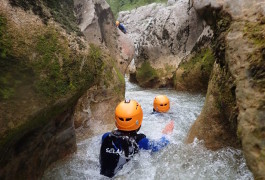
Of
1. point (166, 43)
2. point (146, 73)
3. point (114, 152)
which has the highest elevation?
point (166, 43)

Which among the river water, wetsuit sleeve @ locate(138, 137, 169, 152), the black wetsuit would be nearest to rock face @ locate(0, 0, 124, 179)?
the river water

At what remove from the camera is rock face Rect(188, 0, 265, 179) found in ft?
7.09

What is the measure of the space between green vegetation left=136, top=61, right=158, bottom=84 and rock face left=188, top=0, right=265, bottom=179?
8398mm

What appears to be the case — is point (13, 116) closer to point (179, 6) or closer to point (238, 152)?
point (238, 152)

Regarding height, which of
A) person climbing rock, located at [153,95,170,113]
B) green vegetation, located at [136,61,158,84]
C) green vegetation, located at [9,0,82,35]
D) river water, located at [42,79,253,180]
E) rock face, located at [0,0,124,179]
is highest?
green vegetation, located at [9,0,82,35]

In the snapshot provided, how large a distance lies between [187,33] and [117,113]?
912 cm

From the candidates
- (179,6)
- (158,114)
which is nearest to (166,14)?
(179,6)

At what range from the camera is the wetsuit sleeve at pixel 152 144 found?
384 cm

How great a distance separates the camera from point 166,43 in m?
12.3

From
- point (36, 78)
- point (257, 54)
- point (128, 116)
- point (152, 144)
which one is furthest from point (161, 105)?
point (36, 78)

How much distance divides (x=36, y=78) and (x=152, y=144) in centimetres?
224

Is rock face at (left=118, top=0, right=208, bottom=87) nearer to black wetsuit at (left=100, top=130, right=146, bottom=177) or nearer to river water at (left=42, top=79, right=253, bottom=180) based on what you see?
river water at (left=42, top=79, right=253, bottom=180)

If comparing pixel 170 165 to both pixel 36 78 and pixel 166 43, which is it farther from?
pixel 166 43

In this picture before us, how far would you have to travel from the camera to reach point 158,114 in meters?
7.30
